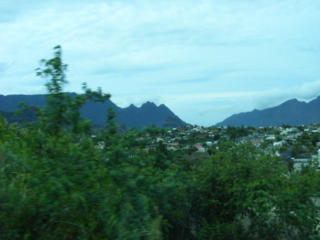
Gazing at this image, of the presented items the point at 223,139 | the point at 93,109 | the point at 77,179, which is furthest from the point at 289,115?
the point at 77,179

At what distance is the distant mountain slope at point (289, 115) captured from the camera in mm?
47656

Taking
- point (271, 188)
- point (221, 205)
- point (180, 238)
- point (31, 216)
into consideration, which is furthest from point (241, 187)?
point (31, 216)

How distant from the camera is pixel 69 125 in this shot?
4496mm

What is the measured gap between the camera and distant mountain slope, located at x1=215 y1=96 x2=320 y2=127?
4766 centimetres

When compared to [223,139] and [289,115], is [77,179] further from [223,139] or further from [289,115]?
[289,115]

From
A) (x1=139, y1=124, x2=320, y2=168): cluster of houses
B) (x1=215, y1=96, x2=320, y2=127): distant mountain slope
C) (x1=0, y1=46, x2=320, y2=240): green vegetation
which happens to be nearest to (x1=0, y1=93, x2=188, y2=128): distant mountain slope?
(x1=0, y1=46, x2=320, y2=240): green vegetation

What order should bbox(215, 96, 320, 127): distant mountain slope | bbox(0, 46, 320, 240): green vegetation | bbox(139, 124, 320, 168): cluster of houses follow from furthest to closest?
1. bbox(215, 96, 320, 127): distant mountain slope
2. bbox(139, 124, 320, 168): cluster of houses
3. bbox(0, 46, 320, 240): green vegetation

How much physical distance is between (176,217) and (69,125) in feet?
18.7

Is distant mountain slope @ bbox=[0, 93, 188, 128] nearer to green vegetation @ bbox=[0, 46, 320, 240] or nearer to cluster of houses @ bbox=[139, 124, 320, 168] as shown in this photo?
green vegetation @ bbox=[0, 46, 320, 240]

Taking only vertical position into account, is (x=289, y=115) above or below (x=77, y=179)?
above

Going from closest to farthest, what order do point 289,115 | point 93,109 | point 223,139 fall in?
1. point 93,109
2. point 223,139
3. point 289,115

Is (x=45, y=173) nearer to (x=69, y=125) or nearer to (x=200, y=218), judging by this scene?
(x=69, y=125)

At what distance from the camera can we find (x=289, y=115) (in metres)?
49.9

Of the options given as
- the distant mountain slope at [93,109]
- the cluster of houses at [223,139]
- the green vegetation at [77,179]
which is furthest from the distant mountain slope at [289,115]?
the green vegetation at [77,179]
